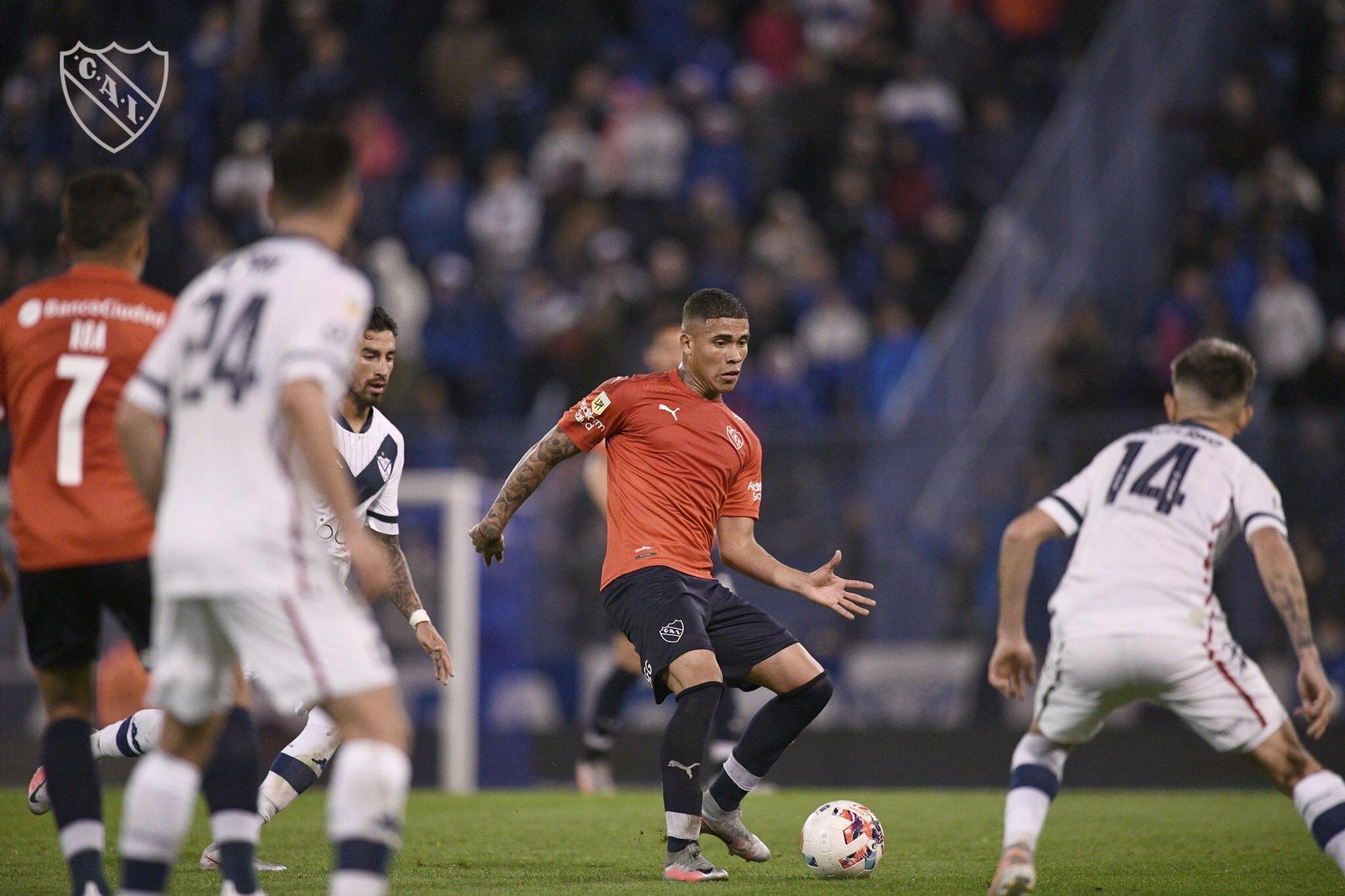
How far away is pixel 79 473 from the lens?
501 cm

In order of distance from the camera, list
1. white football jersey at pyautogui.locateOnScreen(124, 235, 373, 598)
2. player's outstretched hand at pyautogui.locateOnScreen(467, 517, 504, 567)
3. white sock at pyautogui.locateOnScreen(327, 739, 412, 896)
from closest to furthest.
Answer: white sock at pyautogui.locateOnScreen(327, 739, 412, 896)
white football jersey at pyautogui.locateOnScreen(124, 235, 373, 598)
player's outstretched hand at pyautogui.locateOnScreen(467, 517, 504, 567)

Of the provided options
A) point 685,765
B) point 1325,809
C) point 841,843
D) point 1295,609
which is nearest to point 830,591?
point 685,765

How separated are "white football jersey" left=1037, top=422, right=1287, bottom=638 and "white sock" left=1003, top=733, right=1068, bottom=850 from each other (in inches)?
15.3

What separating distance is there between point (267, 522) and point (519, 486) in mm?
2855

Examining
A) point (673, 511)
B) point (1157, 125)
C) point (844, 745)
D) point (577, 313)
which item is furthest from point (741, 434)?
point (1157, 125)

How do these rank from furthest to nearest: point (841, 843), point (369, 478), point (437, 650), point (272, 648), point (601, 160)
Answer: point (601, 160) → point (369, 478) → point (437, 650) → point (841, 843) → point (272, 648)

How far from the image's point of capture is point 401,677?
43.8 ft

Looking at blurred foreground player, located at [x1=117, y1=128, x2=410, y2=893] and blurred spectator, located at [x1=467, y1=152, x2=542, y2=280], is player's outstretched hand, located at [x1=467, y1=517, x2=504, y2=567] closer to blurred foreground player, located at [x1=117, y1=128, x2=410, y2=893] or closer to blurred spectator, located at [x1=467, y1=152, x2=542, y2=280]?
blurred foreground player, located at [x1=117, y1=128, x2=410, y2=893]

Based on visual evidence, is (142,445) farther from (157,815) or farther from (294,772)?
(294,772)

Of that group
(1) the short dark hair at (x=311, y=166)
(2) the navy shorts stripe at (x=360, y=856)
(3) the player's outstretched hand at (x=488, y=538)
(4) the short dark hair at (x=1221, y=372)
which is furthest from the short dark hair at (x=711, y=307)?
(2) the navy shorts stripe at (x=360, y=856)

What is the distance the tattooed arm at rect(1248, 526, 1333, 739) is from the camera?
5312mm

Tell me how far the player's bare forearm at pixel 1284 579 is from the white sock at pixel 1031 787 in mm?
868

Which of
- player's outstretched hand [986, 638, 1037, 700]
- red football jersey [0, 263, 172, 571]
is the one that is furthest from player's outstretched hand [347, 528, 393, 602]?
player's outstretched hand [986, 638, 1037, 700]

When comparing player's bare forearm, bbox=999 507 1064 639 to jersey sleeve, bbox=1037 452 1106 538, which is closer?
player's bare forearm, bbox=999 507 1064 639
